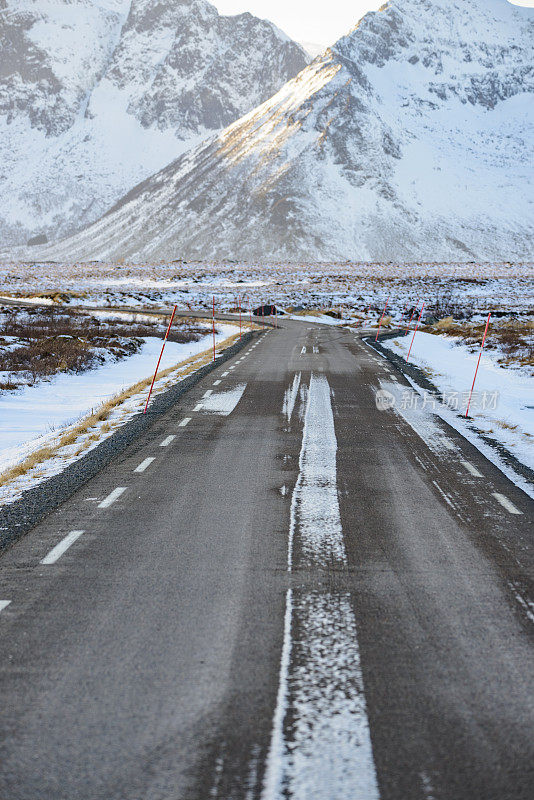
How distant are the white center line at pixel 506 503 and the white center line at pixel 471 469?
86 cm

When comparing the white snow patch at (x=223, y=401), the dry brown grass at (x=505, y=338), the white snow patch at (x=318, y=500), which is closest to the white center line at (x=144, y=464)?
the white snow patch at (x=318, y=500)

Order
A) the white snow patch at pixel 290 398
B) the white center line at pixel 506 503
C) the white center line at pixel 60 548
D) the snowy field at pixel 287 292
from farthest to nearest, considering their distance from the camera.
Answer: the snowy field at pixel 287 292, the white snow patch at pixel 290 398, the white center line at pixel 506 503, the white center line at pixel 60 548

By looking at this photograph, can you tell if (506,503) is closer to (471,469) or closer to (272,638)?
(471,469)

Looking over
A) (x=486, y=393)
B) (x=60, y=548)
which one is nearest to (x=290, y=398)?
(x=486, y=393)

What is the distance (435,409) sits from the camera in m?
15.1

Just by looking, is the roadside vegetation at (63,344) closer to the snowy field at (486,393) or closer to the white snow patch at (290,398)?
the white snow patch at (290,398)

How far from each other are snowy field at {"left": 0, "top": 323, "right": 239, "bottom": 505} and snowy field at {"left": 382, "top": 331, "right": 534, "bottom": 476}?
21.0 feet

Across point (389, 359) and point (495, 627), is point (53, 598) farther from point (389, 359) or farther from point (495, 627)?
point (389, 359)

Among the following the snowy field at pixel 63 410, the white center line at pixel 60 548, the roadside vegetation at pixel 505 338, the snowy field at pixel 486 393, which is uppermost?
the roadside vegetation at pixel 505 338

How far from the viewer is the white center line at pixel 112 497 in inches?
325

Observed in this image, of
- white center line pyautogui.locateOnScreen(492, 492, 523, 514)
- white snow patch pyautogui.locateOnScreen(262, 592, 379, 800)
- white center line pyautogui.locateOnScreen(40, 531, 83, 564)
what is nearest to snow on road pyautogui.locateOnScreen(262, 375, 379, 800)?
white snow patch pyautogui.locateOnScreen(262, 592, 379, 800)

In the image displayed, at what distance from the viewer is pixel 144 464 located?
10242mm

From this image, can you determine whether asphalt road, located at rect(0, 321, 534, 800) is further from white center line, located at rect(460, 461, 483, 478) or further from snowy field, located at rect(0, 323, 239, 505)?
snowy field, located at rect(0, 323, 239, 505)

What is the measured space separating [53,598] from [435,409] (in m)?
10.9
